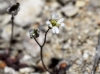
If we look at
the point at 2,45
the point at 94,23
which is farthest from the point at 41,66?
the point at 94,23

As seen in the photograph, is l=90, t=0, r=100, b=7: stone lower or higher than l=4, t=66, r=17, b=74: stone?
higher

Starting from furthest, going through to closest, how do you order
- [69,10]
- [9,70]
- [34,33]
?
[69,10], [9,70], [34,33]

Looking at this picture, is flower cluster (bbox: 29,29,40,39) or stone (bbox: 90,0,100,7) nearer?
flower cluster (bbox: 29,29,40,39)

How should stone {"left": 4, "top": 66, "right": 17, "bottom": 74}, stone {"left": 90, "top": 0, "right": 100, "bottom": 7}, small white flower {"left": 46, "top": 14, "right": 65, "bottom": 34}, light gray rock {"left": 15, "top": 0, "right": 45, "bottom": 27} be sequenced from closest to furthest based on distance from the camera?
small white flower {"left": 46, "top": 14, "right": 65, "bottom": 34}
stone {"left": 4, "top": 66, "right": 17, "bottom": 74}
light gray rock {"left": 15, "top": 0, "right": 45, "bottom": 27}
stone {"left": 90, "top": 0, "right": 100, "bottom": 7}

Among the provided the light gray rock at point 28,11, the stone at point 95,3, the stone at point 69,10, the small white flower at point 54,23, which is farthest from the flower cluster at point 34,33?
the stone at point 95,3

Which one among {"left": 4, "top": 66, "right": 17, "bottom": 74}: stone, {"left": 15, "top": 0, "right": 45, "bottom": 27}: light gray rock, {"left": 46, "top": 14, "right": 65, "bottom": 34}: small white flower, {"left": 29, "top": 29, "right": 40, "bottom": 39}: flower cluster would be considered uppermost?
{"left": 46, "top": 14, "right": 65, "bottom": 34}: small white flower

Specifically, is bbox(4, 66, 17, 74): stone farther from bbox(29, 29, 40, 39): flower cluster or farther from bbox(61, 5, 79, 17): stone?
bbox(61, 5, 79, 17): stone

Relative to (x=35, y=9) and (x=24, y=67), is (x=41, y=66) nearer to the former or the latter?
(x=24, y=67)

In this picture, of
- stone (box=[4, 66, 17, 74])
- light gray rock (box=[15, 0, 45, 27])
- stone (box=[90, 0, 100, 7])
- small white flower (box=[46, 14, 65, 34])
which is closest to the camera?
small white flower (box=[46, 14, 65, 34])

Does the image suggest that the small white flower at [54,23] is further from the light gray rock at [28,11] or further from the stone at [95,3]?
the stone at [95,3]

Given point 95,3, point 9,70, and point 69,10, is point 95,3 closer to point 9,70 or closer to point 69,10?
point 69,10

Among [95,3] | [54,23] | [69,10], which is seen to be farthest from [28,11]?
[54,23]

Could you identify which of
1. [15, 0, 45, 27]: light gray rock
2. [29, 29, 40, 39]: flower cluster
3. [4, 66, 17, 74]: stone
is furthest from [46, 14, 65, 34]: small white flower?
[15, 0, 45, 27]: light gray rock
